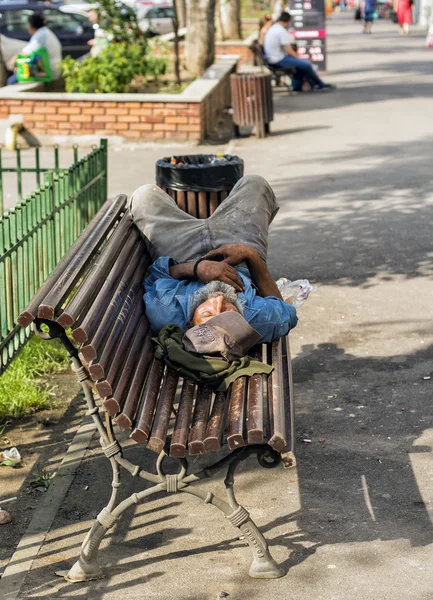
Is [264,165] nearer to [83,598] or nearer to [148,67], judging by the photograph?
[148,67]

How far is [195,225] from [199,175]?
3.63ft

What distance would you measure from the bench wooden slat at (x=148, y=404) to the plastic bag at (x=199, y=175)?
7.46 feet

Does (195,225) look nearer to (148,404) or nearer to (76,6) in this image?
(148,404)

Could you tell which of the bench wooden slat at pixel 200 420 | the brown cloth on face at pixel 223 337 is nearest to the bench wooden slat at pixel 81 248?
the brown cloth on face at pixel 223 337

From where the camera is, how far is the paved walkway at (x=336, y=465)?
4062 mm

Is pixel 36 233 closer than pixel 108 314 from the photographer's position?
No

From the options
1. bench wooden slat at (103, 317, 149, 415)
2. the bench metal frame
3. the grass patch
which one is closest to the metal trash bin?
the grass patch

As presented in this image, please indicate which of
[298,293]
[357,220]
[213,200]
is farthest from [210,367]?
[357,220]

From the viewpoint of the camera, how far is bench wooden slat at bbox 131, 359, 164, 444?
160 inches

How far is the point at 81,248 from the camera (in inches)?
194

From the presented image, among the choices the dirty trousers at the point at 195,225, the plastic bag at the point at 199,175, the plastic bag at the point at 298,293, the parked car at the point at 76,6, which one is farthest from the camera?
the parked car at the point at 76,6

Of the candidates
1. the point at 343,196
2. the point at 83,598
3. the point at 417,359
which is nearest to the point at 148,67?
the point at 343,196

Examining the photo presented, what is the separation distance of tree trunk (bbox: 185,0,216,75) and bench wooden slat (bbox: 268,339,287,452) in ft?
46.8

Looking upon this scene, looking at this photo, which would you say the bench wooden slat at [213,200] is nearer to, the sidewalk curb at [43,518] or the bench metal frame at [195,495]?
the sidewalk curb at [43,518]
